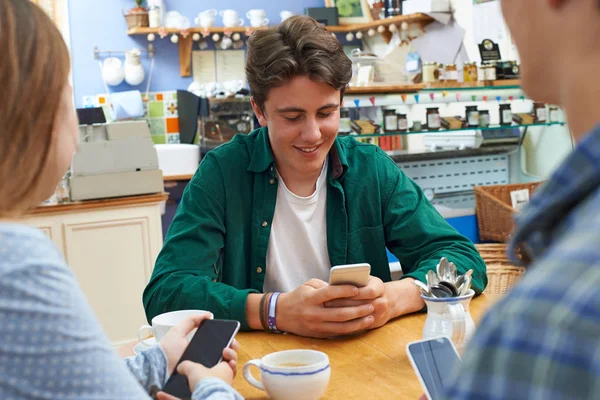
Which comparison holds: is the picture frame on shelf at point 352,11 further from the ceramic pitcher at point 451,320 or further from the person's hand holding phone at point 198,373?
the person's hand holding phone at point 198,373

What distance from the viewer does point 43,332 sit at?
80 centimetres

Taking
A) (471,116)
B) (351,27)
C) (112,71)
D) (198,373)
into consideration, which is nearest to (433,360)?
(198,373)

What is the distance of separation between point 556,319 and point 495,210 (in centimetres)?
378

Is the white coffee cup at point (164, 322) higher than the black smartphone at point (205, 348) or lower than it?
lower

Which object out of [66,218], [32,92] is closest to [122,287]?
[66,218]

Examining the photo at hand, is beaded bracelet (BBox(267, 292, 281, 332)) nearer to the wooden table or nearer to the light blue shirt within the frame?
the wooden table

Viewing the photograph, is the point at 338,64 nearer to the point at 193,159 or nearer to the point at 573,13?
the point at 573,13

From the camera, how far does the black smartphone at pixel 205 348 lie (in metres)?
1.20

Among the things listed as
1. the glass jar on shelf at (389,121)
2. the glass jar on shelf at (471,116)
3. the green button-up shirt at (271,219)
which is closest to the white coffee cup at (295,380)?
the green button-up shirt at (271,219)

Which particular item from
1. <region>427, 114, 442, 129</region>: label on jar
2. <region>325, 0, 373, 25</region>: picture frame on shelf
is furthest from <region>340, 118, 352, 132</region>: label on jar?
<region>325, 0, 373, 25</region>: picture frame on shelf

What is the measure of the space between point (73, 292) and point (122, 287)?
3021mm

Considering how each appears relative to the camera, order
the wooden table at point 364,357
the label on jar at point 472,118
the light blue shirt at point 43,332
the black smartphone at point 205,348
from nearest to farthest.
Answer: the light blue shirt at point 43,332 → the black smartphone at point 205,348 → the wooden table at point 364,357 → the label on jar at point 472,118

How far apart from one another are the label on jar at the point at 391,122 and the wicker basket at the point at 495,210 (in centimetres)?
63

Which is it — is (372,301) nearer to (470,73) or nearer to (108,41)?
(470,73)
